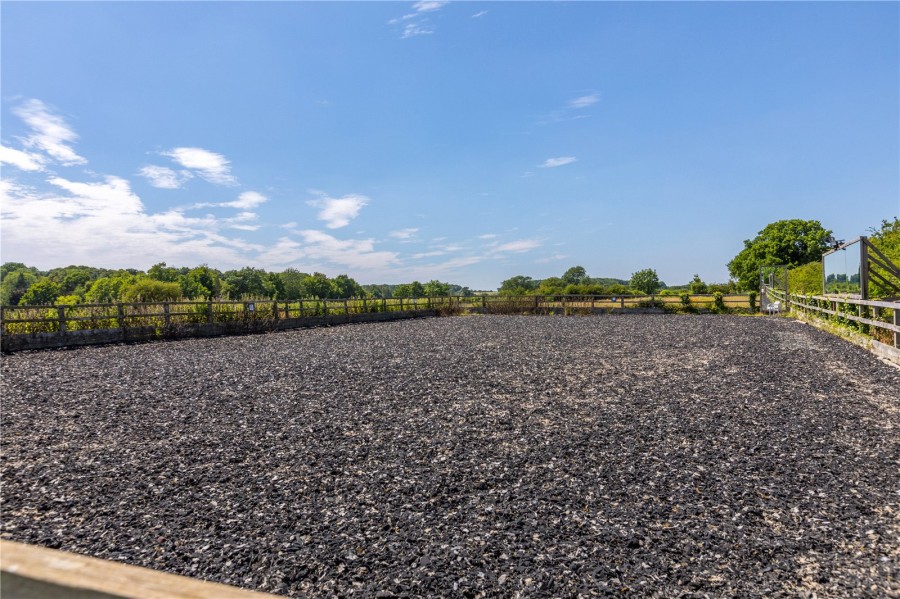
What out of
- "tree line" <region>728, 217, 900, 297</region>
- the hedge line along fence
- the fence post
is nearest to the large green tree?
"tree line" <region>728, 217, 900, 297</region>

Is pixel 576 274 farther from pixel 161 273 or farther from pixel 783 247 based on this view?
pixel 161 273

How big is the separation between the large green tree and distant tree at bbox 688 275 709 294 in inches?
188

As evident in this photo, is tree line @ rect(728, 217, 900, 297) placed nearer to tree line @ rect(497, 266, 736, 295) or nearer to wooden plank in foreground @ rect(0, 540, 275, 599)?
tree line @ rect(497, 266, 736, 295)

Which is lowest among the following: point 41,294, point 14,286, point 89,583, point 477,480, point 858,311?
point 477,480

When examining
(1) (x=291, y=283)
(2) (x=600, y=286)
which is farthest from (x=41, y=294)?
(2) (x=600, y=286)

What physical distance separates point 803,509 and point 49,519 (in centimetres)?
583

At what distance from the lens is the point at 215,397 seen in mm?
8047

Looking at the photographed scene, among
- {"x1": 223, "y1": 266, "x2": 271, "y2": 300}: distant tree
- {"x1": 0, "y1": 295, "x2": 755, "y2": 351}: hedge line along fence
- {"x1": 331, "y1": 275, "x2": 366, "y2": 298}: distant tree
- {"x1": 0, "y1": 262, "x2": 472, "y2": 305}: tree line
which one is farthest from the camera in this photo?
{"x1": 331, "y1": 275, "x2": 366, "y2": 298}: distant tree

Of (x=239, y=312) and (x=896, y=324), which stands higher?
(x=239, y=312)

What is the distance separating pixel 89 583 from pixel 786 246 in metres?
75.6

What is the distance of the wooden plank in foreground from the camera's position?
3.99 ft

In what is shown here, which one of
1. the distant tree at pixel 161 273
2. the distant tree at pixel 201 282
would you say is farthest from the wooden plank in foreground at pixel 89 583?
the distant tree at pixel 161 273

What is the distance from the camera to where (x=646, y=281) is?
115 m

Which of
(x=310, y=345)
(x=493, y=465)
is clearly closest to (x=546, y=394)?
(x=493, y=465)
